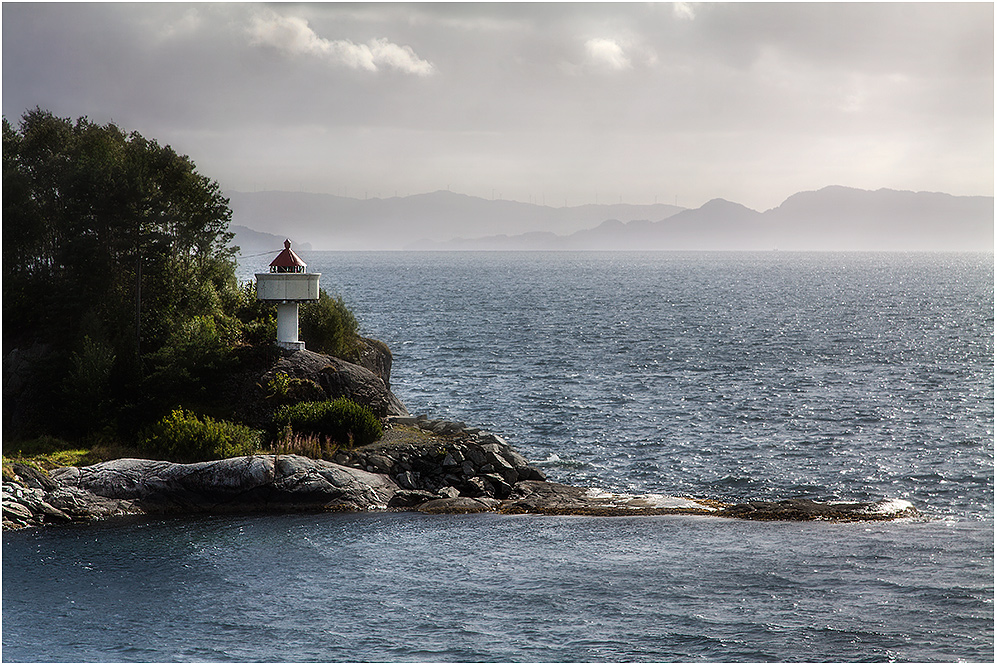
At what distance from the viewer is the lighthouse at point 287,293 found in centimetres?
3528

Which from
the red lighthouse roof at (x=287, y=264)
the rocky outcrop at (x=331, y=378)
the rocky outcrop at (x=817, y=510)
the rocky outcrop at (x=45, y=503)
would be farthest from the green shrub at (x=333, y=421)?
the rocky outcrop at (x=817, y=510)

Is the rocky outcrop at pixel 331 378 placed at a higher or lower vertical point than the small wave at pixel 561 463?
higher

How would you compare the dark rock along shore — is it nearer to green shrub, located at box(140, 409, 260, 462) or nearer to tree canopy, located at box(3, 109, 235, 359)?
green shrub, located at box(140, 409, 260, 462)

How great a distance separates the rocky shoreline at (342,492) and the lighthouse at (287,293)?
6.74 metres

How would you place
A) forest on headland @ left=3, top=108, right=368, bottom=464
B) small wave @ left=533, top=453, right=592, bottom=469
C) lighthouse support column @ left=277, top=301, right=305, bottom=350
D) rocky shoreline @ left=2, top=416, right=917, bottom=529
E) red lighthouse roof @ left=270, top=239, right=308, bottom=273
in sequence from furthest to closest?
small wave @ left=533, top=453, right=592, bottom=469 → red lighthouse roof @ left=270, top=239, right=308, bottom=273 → lighthouse support column @ left=277, top=301, right=305, bottom=350 → forest on headland @ left=3, top=108, right=368, bottom=464 → rocky shoreline @ left=2, top=416, right=917, bottom=529

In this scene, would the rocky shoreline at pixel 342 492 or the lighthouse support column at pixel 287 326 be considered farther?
the lighthouse support column at pixel 287 326

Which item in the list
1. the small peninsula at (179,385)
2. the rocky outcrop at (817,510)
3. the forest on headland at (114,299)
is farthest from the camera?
the forest on headland at (114,299)

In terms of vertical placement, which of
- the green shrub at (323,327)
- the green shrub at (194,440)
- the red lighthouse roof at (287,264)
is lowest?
the green shrub at (194,440)

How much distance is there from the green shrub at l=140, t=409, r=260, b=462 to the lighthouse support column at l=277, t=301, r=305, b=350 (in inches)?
213

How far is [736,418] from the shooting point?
149ft

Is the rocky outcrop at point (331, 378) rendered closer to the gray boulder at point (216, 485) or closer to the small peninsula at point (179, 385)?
the small peninsula at point (179, 385)

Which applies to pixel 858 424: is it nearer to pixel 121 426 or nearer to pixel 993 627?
pixel 993 627

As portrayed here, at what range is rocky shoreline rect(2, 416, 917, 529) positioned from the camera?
87.9ft

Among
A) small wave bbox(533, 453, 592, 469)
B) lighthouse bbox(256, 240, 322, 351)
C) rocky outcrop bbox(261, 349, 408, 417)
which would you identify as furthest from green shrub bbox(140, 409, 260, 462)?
small wave bbox(533, 453, 592, 469)
